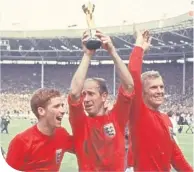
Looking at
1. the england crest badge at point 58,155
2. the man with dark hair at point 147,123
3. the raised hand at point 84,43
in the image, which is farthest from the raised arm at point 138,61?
the england crest badge at point 58,155

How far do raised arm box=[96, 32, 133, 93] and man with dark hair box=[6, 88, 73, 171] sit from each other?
156 mm

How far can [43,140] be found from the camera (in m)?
0.86

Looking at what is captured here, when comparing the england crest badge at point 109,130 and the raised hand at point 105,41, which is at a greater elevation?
the raised hand at point 105,41

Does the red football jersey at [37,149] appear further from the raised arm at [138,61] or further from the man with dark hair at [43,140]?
the raised arm at [138,61]

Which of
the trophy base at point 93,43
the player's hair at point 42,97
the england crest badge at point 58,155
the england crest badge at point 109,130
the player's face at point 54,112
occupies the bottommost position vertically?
the england crest badge at point 58,155

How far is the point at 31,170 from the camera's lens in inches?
33.5

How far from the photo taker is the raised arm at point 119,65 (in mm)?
778

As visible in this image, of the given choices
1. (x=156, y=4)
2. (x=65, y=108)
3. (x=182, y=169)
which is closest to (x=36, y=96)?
(x=65, y=108)

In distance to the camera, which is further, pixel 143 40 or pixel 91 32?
pixel 143 40

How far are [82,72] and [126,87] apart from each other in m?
0.11

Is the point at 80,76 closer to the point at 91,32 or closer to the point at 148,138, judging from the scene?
the point at 91,32

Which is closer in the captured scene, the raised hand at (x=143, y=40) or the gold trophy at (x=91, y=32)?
the gold trophy at (x=91, y=32)

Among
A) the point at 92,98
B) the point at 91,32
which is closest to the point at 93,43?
the point at 91,32

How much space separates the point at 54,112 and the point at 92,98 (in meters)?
0.10
